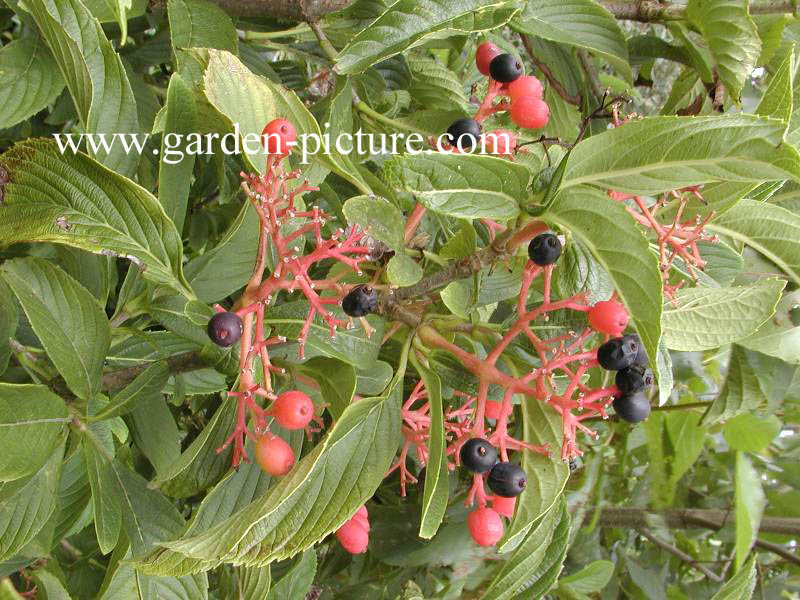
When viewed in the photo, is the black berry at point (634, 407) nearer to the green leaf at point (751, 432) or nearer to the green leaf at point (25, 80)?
the green leaf at point (751, 432)

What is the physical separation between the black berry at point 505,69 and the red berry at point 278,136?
1.20 feet

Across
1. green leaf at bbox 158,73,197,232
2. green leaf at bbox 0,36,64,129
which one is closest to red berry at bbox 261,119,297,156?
green leaf at bbox 158,73,197,232

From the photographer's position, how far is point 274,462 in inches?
37.0

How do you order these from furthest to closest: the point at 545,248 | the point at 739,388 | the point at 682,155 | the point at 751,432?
the point at 751,432 → the point at 739,388 → the point at 545,248 → the point at 682,155

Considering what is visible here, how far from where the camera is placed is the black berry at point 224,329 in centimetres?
88

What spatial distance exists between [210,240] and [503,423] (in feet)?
3.14

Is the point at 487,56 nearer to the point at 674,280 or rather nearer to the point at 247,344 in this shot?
the point at 674,280

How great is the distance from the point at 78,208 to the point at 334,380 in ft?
1.32

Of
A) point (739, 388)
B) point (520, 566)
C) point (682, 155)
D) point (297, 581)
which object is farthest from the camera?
point (739, 388)

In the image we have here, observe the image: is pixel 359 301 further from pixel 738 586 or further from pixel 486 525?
pixel 738 586

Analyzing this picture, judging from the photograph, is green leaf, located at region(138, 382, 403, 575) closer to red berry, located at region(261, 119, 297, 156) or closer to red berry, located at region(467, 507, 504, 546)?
Result: red berry, located at region(467, 507, 504, 546)

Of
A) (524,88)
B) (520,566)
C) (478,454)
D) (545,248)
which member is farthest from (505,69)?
(520,566)

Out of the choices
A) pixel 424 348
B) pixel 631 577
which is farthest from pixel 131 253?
pixel 631 577

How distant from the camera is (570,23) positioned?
1.39 m
